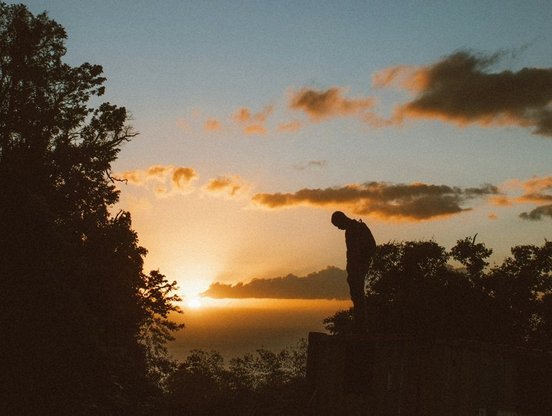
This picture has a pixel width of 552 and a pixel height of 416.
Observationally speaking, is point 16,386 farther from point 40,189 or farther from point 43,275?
point 40,189

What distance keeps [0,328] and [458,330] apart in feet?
89.6

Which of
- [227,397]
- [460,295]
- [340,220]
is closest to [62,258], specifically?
[227,397]

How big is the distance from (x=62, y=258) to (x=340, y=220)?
1213cm

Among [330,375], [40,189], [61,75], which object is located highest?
[61,75]

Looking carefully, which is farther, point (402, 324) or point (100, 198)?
point (402, 324)

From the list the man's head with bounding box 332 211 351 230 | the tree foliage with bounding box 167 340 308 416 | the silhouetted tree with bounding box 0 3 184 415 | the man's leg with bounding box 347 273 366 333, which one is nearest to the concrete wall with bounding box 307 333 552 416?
the man's leg with bounding box 347 273 366 333

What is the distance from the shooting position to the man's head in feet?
32.3

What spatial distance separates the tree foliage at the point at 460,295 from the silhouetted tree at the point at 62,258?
52.2 ft

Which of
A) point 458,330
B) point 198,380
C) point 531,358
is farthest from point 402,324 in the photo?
point 531,358

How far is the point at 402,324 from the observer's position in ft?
109

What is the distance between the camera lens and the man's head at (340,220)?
9.84m

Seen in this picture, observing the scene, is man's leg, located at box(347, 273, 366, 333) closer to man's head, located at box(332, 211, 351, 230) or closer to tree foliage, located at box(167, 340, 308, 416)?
man's head, located at box(332, 211, 351, 230)

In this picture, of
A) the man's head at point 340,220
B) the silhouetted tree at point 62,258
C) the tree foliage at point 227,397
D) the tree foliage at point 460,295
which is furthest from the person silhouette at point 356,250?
the tree foliage at point 460,295

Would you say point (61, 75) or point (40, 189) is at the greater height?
point (61, 75)
